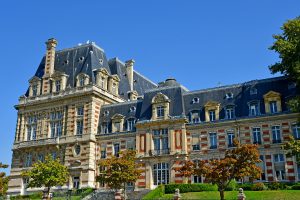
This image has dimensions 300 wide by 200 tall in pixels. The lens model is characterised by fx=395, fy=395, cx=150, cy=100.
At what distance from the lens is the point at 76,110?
1909 inches

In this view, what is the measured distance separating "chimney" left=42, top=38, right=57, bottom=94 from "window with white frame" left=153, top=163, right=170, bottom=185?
61.9ft

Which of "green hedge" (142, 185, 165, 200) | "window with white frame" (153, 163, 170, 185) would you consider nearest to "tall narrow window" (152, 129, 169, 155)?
"window with white frame" (153, 163, 170, 185)

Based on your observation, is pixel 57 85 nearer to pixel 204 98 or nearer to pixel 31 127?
pixel 31 127

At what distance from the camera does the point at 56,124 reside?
49.4 metres

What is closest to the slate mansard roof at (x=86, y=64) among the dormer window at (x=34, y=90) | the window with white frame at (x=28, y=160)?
the dormer window at (x=34, y=90)

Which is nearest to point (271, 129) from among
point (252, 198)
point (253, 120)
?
point (253, 120)

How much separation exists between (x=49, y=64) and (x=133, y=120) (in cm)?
1539

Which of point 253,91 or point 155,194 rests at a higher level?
point 253,91

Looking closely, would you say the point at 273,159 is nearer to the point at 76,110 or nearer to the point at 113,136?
the point at 113,136

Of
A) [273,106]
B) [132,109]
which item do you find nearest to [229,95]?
[273,106]

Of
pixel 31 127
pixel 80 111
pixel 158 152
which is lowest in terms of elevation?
pixel 158 152

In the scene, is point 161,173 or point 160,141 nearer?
point 161,173

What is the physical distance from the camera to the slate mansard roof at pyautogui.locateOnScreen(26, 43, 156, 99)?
51375 mm

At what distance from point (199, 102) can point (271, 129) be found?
8516 mm
